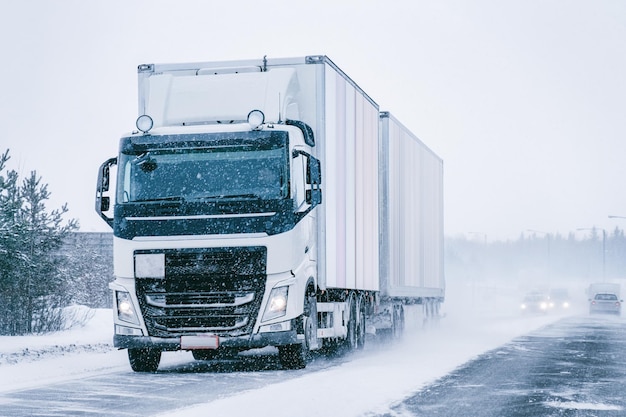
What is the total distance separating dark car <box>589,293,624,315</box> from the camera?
201 feet

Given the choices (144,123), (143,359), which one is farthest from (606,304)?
(144,123)

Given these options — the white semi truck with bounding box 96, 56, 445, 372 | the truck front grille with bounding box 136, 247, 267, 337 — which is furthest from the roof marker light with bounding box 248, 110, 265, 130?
the truck front grille with bounding box 136, 247, 267, 337

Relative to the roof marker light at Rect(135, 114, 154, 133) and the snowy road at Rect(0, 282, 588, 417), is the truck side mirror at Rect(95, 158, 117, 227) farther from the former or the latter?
the snowy road at Rect(0, 282, 588, 417)

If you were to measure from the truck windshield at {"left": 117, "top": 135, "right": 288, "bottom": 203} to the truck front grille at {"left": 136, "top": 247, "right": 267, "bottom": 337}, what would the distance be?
77 cm

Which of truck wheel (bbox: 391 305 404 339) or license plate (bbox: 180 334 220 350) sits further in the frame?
truck wheel (bbox: 391 305 404 339)

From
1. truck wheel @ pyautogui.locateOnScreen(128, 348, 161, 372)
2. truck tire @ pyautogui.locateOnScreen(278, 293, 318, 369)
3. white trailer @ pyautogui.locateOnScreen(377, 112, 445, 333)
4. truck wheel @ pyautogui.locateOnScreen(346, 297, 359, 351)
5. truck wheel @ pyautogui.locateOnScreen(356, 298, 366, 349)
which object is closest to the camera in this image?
truck tire @ pyautogui.locateOnScreen(278, 293, 318, 369)

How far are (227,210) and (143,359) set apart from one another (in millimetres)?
2796

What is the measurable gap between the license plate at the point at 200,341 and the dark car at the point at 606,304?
50416 mm

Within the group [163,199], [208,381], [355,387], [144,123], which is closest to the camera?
Answer: [355,387]

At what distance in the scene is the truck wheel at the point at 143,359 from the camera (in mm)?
15482

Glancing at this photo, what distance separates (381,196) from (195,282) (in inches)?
325

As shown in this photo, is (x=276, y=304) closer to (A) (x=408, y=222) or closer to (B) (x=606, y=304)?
(A) (x=408, y=222)

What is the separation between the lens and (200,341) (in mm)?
14297

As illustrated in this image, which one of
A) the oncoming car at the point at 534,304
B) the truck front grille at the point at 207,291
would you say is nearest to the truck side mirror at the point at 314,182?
the truck front grille at the point at 207,291
